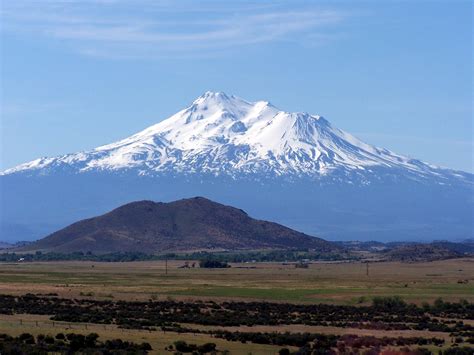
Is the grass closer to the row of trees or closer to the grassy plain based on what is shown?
the row of trees

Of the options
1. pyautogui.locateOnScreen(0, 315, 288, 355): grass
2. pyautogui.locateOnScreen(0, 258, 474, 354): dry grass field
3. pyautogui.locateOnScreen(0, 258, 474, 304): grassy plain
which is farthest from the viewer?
pyautogui.locateOnScreen(0, 258, 474, 304): grassy plain

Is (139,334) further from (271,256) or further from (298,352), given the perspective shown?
(271,256)

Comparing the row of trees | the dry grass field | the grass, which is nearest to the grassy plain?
the dry grass field

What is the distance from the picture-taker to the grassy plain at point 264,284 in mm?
90750

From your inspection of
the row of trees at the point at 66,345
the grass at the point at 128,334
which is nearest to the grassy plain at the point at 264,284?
the grass at the point at 128,334

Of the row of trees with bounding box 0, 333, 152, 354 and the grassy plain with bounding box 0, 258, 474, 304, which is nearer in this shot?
the row of trees with bounding box 0, 333, 152, 354

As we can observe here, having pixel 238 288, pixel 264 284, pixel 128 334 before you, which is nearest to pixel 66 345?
pixel 128 334

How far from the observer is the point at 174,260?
18525 centimetres

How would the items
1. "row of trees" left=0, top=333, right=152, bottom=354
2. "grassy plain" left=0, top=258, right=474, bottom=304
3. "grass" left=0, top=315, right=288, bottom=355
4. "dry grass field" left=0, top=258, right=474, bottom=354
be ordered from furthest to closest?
"grassy plain" left=0, top=258, right=474, bottom=304
"dry grass field" left=0, top=258, right=474, bottom=354
"grass" left=0, top=315, right=288, bottom=355
"row of trees" left=0, top=333, right=152, bottom=354

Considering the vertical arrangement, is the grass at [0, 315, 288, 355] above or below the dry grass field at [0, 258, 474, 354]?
below

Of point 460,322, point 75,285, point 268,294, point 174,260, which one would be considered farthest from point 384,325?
point 174,260

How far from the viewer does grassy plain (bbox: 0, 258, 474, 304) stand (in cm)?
9075

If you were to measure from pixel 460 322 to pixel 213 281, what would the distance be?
50.7 metres

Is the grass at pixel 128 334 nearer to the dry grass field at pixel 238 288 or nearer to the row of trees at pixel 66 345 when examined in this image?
the dry grass field at pixel 238 288
